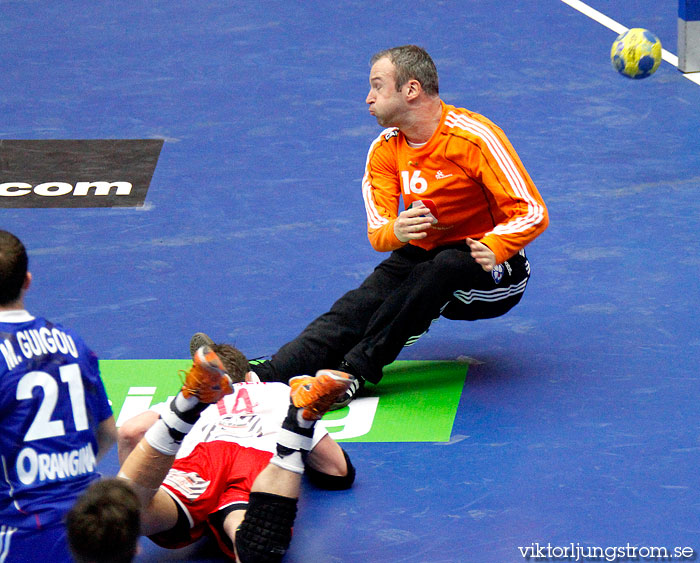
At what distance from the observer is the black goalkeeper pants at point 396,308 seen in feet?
18.7

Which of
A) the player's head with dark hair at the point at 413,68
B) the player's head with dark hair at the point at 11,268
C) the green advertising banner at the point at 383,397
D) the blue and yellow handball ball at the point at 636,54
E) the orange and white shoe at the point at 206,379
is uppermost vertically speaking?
the player's head with dark hair at the point at 11,268

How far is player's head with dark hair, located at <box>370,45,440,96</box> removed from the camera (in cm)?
589

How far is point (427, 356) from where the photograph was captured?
632cm

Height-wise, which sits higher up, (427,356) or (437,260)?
(437,260)

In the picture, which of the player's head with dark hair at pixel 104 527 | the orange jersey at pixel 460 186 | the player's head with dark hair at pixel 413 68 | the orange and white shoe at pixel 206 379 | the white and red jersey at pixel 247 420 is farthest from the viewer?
the player's head with dark hair at pixel 413 68

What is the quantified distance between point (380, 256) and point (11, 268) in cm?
381

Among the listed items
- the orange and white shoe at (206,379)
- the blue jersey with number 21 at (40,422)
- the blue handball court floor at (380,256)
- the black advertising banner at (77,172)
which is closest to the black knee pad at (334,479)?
Answer: the blue handball court floor at (380,256)

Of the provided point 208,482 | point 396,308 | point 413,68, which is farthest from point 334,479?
point 413,68

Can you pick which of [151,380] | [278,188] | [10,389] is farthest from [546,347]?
[10,389]

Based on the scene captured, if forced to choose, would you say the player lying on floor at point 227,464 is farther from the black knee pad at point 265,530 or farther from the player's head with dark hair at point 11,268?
the player's head with dark hair at point 11,268

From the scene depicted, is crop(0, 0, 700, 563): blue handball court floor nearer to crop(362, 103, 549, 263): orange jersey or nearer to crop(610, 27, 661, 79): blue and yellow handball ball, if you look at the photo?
crop(610, 27, 661, 79): blue and yellow handball ball

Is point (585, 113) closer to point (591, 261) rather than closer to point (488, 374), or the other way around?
point (591, 261)

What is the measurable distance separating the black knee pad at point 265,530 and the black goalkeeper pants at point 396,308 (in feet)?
4.79

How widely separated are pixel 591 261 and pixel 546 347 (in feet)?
3.53
